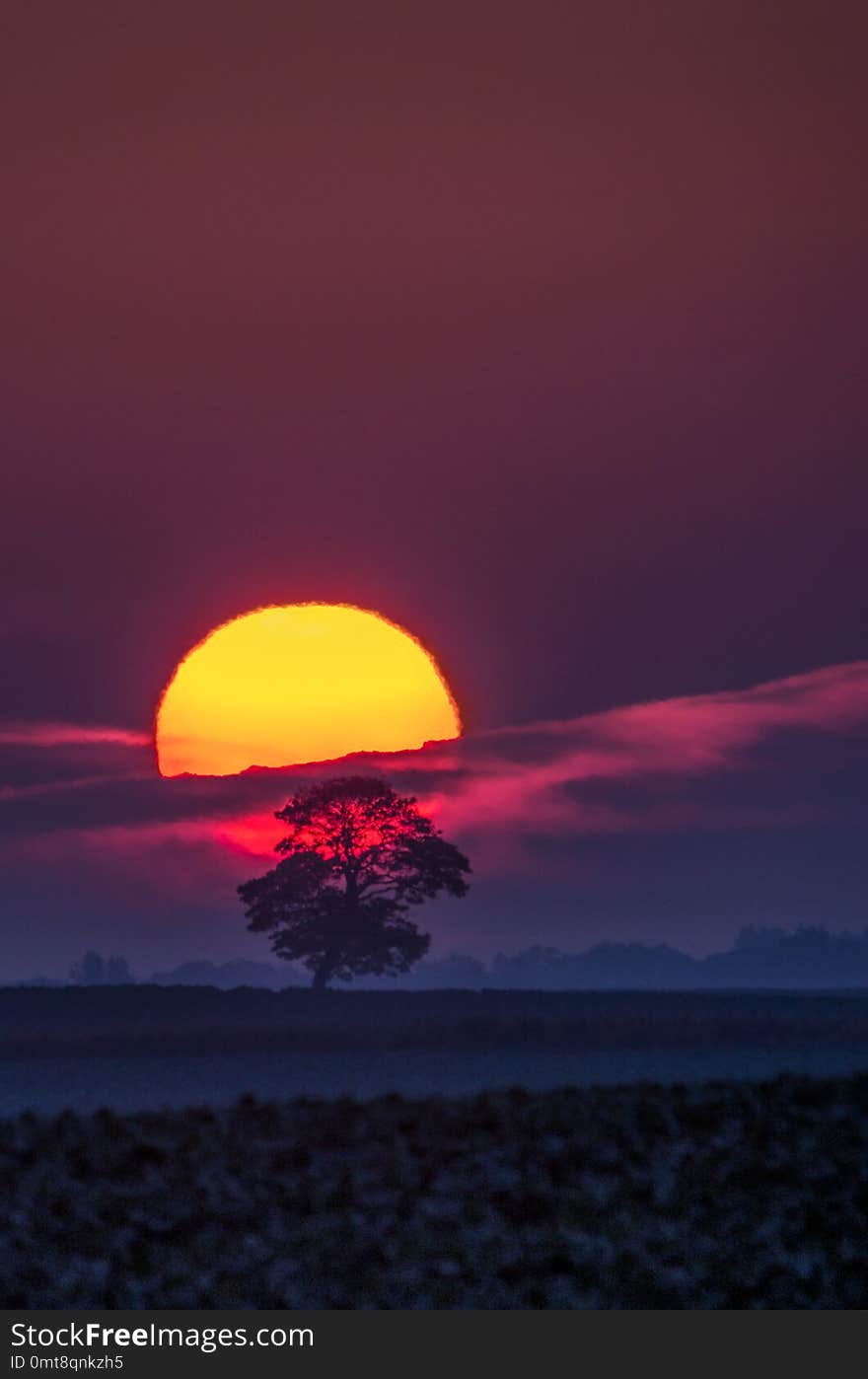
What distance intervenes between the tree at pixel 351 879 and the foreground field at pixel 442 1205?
53.5m

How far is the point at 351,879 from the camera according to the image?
8375 centimetres

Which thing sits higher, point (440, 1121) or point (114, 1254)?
point (440, 1121)

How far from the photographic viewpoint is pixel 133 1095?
3528 cm

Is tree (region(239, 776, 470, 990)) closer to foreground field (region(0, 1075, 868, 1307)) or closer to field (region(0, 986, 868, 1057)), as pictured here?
field (region(0, 986, 868, 1057))

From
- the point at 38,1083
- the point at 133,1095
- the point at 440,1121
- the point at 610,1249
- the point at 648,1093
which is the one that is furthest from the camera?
the point at 38,1083

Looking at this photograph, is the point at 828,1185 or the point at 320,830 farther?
the point at 320,830

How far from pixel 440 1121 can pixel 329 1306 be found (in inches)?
350

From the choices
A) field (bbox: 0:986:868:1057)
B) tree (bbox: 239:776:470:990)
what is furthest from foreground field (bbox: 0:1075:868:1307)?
tree (bbox: 239:776:470:990)

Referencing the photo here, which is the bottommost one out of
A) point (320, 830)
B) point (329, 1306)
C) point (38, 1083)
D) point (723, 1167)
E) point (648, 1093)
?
point (329, 1306)

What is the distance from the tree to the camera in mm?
82750

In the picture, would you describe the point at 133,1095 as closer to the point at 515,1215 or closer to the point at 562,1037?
the point at 515,1215

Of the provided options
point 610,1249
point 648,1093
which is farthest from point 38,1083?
point 610,1249

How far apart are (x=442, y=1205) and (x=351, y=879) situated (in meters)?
62.4

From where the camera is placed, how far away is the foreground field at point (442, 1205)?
732 inches
